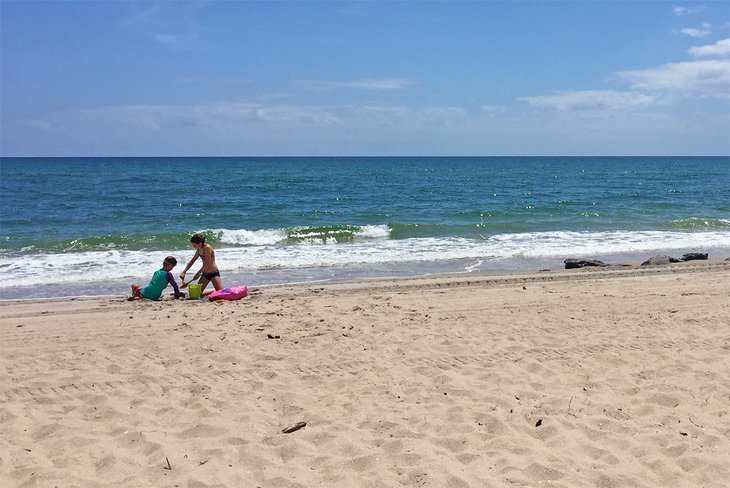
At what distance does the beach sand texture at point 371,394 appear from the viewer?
4172 millimetres

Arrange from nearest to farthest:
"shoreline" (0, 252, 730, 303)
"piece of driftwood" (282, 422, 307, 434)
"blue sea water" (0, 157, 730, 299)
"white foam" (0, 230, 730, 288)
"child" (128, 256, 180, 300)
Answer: "piece of driftwood" (282, 422, 307, 434) < "child" (128, 256, 180, 300) < "shoreline" (0, 252, 730, 303) < "white foam" (0, 230, 730, 288) < "blue sea water" (0, 157, 730, 299)

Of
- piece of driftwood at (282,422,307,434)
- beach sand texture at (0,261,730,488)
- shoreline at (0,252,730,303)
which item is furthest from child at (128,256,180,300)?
piece of driftwood at (282,422,307,434)

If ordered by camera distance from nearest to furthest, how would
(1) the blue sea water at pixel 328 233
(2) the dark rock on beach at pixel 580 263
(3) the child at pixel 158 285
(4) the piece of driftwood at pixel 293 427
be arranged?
1. (4) the piece of driftwood at pixel 293 427
2. (3) the child at pixel 158 285
3. (2) the dark rock on beach at pixel 580 263
4. (1) the blue sea water at pixel 328 233

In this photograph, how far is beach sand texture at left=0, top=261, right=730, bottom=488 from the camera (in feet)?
A: 13.7

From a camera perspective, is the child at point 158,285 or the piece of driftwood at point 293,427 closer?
the piece of driftwood at point 293,427

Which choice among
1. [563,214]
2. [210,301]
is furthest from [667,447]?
[563,214]

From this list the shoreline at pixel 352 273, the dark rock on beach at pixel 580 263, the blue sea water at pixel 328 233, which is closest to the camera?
the shoreline at pixel 352 273

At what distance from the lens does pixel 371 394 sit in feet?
17.9

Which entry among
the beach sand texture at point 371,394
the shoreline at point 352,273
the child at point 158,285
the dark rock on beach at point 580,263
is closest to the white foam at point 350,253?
the shoreline at point 352,273

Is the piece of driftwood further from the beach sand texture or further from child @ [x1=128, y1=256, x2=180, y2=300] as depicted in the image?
child @ [x1=128, y1=256, x2=180, y2=300]

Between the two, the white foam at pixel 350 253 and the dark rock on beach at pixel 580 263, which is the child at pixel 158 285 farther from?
the dark rock on beach at pixel 580 263

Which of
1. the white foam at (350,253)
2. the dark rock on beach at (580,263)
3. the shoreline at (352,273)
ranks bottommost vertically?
the shoreline at (352,273)

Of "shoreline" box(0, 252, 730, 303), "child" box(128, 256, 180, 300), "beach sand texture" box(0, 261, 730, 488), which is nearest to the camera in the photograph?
"beach sand texture" box(0, 261, 730, 488)

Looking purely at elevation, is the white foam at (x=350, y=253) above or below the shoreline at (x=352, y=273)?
above
